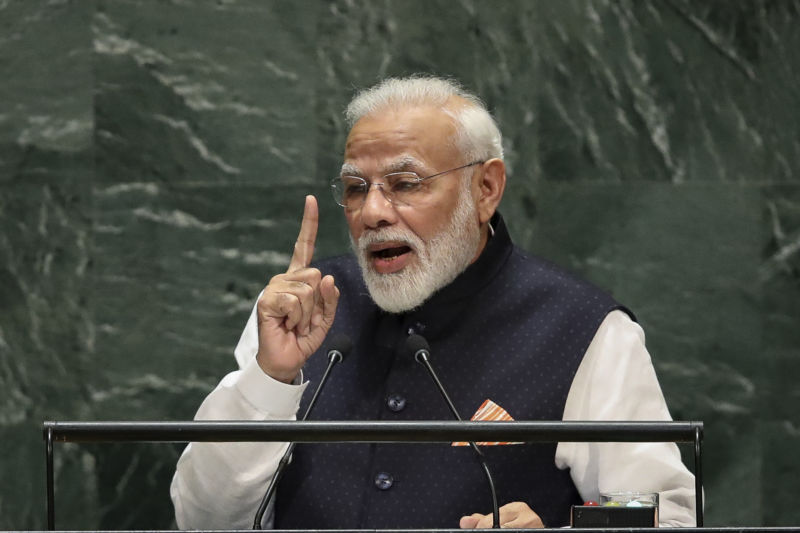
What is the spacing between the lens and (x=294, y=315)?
2793mm

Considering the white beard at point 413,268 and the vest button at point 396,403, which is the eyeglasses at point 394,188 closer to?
the white beard at point 413,268

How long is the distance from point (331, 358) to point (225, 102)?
5.74 ft

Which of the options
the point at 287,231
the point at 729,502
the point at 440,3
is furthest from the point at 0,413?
the point at 729,502

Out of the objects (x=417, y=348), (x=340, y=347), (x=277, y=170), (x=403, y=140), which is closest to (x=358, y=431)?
(x=417, y=348)

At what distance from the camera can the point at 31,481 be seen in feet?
13.9

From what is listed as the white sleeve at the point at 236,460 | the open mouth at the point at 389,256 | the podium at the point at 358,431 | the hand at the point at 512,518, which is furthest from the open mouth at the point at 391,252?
the podium at the point at 358,431

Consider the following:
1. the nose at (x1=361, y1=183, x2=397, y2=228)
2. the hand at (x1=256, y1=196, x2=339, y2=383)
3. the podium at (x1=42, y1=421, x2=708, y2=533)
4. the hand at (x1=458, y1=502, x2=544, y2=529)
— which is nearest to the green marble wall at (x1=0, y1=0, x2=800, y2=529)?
the nose at (x1=361, y1=183, x2=397, y2=228)

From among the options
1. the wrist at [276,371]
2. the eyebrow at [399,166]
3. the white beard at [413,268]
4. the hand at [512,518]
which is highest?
the eyebrow at [399,166]

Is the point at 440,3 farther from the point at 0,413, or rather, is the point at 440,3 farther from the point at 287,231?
the point at 0,413

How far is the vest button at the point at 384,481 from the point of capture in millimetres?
3025

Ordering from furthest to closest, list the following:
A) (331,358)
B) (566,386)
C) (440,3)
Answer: (440,3) → (566,386) → (331,358)

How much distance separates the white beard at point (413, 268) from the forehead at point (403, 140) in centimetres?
15

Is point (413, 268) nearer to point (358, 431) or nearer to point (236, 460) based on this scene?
point (236, 460)

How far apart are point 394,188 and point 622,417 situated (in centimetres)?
82
